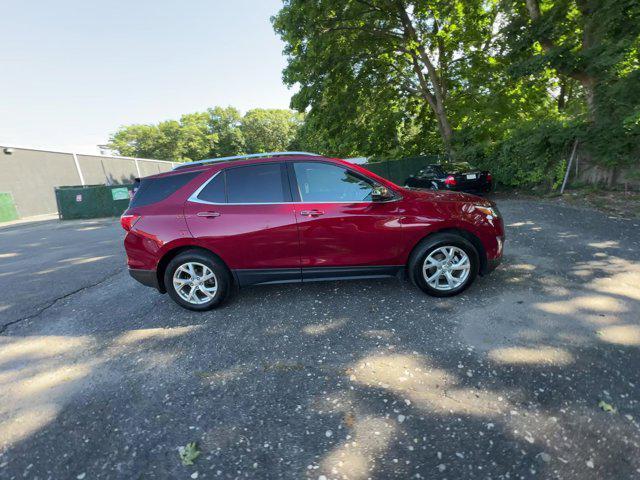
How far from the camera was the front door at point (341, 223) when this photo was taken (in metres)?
3.62

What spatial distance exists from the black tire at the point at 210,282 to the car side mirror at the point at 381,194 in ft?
6.39

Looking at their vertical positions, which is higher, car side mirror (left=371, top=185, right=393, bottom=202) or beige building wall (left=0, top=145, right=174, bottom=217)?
beige building wall (left=0, top=145, right=174, bottom=217)

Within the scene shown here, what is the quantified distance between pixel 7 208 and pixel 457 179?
977 inches

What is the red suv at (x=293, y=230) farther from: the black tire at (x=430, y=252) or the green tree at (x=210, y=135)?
the green tree at (x=210, y=135)

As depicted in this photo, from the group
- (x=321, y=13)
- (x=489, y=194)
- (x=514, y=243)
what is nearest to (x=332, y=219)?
(x=514, y=243)

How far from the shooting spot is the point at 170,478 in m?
1.87

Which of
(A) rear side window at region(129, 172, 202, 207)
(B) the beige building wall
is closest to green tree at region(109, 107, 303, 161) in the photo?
(B) the beige building wall

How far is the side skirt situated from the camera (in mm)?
3760

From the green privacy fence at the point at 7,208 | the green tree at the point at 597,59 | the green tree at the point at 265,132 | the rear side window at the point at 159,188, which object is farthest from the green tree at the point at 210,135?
the rear side window at the point at 159,188

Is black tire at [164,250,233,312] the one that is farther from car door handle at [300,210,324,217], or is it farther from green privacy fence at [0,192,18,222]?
green privacy fence at [0,192,18,222]

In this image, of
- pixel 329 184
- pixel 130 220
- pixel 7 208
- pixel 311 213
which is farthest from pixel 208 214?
pixel 7 208

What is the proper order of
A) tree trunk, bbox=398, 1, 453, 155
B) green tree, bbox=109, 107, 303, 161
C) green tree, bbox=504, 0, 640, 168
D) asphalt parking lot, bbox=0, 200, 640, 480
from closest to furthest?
asphalt parking lot, bbox=0, 200, 640, 480, green tree, bbox=504, 0, 640, 168, tree trunk, bbox=398, 1, 453, 155, green tree, bbox=109, 107, 303, 161

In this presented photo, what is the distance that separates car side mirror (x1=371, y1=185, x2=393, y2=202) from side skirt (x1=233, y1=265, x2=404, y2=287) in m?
0.81

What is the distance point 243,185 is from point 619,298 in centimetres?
446
